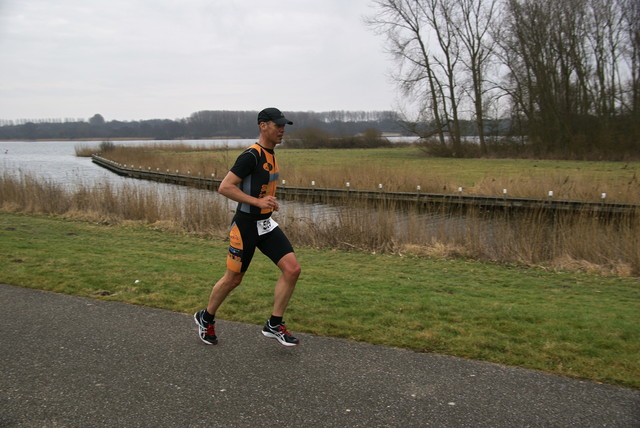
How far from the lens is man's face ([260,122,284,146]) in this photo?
4.27 meters

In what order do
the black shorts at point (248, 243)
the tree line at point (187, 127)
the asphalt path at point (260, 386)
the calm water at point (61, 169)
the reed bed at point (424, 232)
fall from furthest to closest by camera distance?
1. the tree line at point (187, 127)
2. the calm water at point (61, 169)
3. the reed bed at point (424, 232)
4. the black shorts at point (248, 243)
5. the asphalt path at point (260, 386)

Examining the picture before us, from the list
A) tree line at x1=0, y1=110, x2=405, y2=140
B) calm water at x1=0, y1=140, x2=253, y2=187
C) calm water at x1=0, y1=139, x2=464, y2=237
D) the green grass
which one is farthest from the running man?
tree line at x1=0, y1=110, x2=405, y2=140

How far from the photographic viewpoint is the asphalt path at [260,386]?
324cm

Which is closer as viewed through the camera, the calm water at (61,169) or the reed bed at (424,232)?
the reed bed at (424,232)

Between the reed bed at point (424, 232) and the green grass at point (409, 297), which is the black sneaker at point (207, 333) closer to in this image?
the green grass at point (409, 297)

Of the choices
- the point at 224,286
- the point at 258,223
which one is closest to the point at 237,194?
the point at 258,223

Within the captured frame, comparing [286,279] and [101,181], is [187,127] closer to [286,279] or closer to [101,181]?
[101,181]

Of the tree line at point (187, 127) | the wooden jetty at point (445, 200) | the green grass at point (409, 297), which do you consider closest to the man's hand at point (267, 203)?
the green grass at point (409, 297)

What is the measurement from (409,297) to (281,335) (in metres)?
2.38

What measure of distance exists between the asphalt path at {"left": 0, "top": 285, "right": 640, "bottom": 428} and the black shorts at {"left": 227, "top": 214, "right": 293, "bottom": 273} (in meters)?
0.74

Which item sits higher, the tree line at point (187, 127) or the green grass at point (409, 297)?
the tree line at point (187, 127)

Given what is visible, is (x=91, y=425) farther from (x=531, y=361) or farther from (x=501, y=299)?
(x=501, y=299)

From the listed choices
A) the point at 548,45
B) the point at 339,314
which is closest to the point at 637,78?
the point at 548,45

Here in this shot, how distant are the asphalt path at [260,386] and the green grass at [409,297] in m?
0.39
